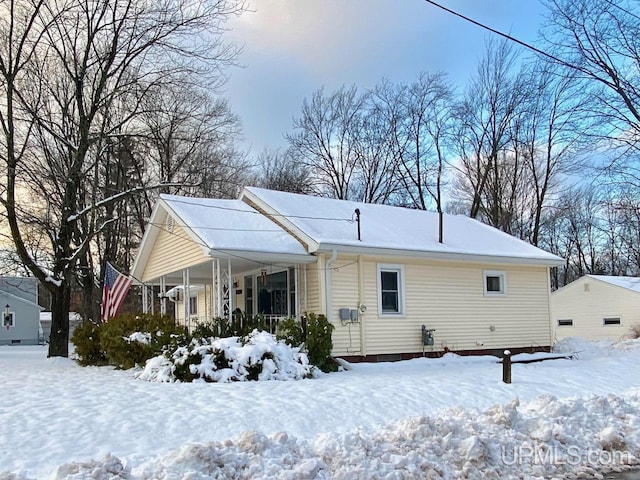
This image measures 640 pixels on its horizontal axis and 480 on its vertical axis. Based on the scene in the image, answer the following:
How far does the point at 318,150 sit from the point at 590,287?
17.8 meters

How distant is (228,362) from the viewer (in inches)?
463

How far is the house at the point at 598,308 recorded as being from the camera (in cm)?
2938

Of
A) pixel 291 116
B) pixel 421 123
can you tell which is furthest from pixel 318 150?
pixel 421 123

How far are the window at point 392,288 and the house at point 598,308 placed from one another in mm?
15293

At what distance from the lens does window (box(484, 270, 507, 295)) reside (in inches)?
706

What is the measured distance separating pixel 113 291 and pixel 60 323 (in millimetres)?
4038


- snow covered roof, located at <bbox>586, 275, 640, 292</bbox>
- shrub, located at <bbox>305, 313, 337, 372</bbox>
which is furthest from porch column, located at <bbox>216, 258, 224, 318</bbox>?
snow covered roof, located at <bbox>586, 275, 640, 292</bbox>

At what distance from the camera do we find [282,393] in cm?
996

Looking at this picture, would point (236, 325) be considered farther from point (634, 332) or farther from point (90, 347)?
point (634, 332)

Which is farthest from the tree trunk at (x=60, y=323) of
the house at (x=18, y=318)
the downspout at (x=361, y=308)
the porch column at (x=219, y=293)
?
the house at (x=18, y=318)

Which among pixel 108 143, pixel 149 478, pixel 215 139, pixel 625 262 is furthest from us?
pixel 625 262

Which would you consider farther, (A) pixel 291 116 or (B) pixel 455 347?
(A) pixel 291 116

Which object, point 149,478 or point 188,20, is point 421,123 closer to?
point 188,20

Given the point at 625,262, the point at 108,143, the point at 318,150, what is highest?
the point at 318,150
